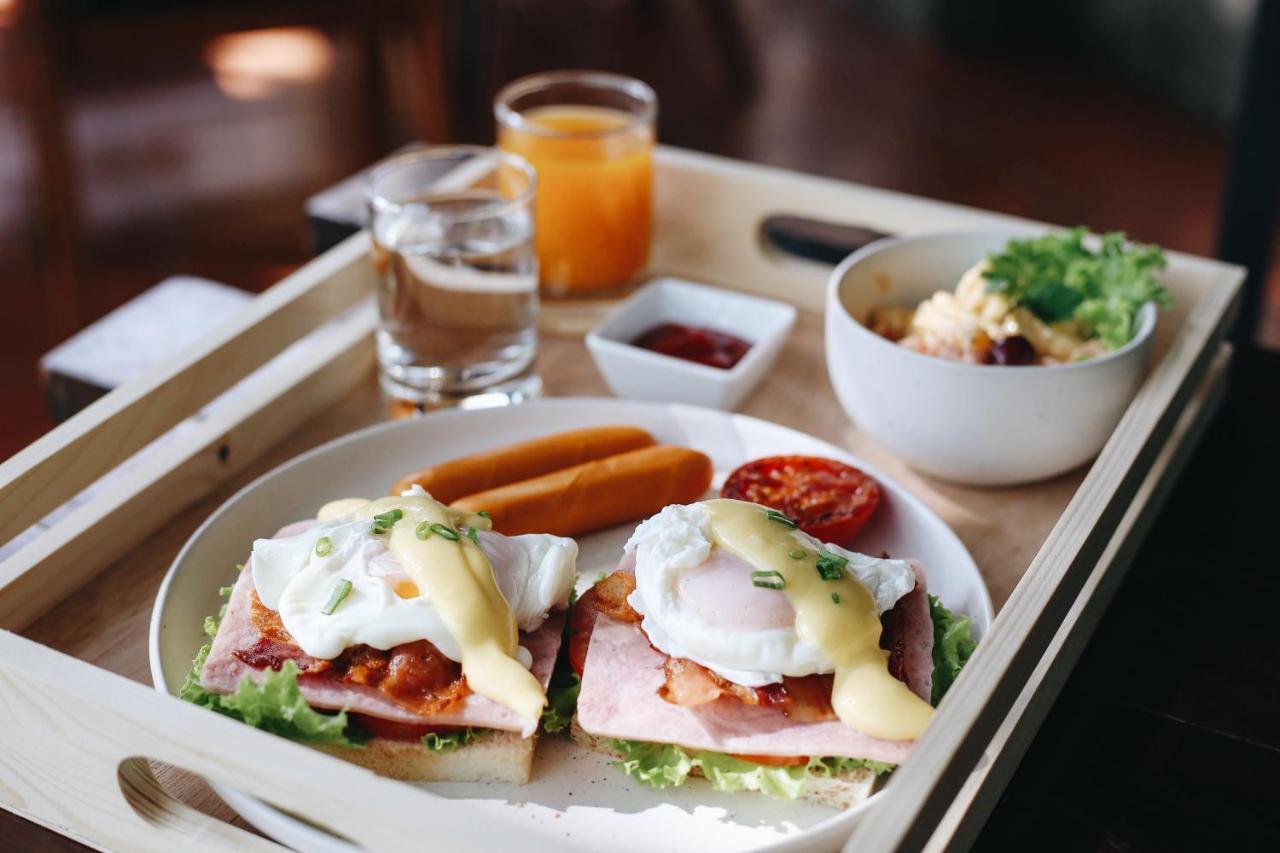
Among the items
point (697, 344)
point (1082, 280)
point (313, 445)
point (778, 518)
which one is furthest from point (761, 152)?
point (778, 518)

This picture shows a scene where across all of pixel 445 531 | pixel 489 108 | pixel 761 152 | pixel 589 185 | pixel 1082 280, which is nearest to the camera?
pixel 445 531

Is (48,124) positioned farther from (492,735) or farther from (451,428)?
(492,735)

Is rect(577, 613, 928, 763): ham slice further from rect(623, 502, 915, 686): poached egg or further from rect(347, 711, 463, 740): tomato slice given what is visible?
rect(347, 711, 463, 740): tomato slice

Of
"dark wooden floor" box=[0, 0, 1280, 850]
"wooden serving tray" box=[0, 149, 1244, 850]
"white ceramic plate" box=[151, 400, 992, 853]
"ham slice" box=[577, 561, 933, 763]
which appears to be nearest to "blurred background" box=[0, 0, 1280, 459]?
"dark wooden floor" box=[0, 0, 1280, 850]

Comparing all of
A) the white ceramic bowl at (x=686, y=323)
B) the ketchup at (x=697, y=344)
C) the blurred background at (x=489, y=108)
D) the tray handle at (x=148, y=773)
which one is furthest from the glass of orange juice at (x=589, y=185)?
the blurred background at (x=489, y=108)

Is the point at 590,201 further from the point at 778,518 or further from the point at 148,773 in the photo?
the point at 148,773

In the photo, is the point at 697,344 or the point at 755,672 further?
the point at 697,344
